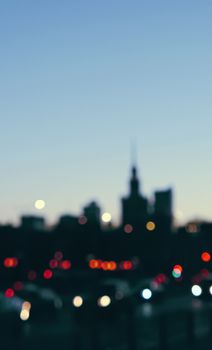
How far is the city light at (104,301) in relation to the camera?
3653cm

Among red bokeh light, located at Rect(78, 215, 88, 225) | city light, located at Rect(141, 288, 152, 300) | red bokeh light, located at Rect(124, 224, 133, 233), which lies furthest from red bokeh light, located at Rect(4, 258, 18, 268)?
red bokeh light, located at Rect(124, 224, 133, 233)

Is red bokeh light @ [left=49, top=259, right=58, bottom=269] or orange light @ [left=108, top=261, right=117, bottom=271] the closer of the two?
orange light @ [left=108, top=261, right=117, bottom=271]

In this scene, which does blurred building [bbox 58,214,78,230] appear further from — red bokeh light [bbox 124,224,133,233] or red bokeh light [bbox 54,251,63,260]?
red bokeh light [bbox 54,251,63,260]

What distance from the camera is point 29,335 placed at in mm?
27531

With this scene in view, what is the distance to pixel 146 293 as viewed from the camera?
167 feet

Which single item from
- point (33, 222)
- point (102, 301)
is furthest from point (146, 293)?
point (33, 222)

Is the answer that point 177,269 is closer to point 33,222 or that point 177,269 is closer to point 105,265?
point 105,265

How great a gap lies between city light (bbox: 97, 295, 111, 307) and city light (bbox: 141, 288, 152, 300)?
10975 millimetres

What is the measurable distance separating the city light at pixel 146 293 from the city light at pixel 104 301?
1097cm

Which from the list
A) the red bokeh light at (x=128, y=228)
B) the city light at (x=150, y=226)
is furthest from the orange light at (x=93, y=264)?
the city light at (x=150, y=226)

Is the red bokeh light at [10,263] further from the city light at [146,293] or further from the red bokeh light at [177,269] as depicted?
the city light at [146,293]

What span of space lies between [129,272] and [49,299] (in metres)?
55.6

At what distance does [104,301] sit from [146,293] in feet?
43.9

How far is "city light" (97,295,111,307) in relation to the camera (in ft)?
120
